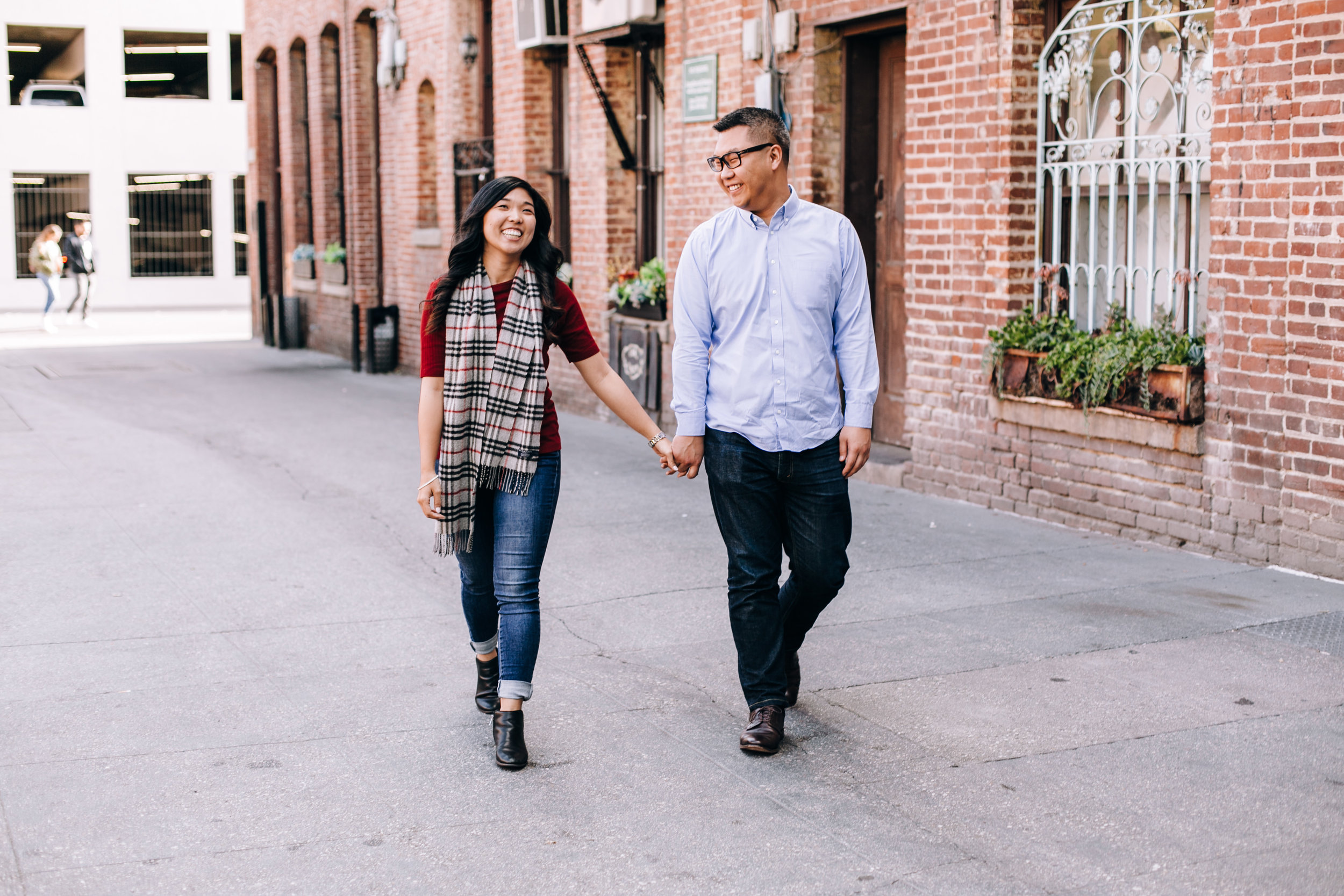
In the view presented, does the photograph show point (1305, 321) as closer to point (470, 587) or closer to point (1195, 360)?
point (1195, 360)

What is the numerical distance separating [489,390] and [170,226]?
101 ft

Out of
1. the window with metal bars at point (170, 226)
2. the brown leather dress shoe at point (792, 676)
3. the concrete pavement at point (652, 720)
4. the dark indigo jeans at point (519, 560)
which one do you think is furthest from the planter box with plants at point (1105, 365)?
the window with metal bars at point (170, 226)

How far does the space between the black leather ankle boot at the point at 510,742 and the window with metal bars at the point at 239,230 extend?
3070 centimetres

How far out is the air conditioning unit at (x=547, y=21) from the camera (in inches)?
515

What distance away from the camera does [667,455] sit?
4621 millimetres

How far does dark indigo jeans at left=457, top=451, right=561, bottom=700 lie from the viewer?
181 inches

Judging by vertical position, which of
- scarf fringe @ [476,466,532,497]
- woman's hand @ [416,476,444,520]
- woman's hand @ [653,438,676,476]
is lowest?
woman's hand @ [416,476,444,520]

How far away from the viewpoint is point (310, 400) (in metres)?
14.6

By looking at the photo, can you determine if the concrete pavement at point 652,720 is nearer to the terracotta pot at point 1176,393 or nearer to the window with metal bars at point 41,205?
the terracotta pot at point 1176,393

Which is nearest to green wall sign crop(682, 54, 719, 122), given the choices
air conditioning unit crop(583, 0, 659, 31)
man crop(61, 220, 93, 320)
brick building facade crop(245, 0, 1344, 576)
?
brick building facade crop(245, 0, 1344, 576)

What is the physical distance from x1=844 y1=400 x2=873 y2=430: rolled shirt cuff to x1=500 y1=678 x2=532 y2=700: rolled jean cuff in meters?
1.27

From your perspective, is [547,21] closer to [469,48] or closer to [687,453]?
[469,48]

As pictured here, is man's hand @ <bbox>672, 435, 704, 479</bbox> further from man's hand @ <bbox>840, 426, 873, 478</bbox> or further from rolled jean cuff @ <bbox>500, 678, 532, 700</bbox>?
rolled jean cuff @ <bbox>500, 678, 532, 700</bbox>

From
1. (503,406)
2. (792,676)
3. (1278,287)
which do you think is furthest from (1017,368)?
(503,406)
